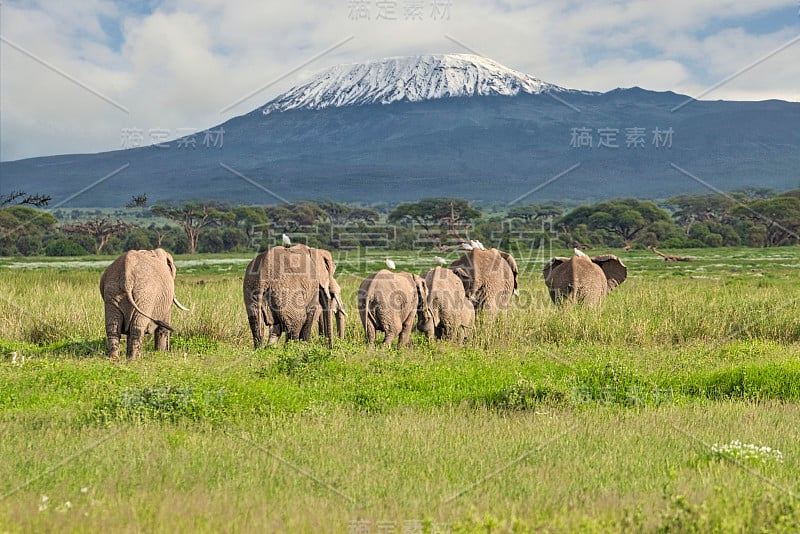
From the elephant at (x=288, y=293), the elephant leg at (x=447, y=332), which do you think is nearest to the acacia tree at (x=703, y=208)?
the elephant leg at (x=447, y=332)

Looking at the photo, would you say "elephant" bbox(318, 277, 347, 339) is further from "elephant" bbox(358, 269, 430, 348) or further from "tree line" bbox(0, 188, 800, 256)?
"tree line" bbox(0, 188, 800, 256)

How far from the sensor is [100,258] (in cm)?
4994

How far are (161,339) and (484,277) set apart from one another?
5.52 metres

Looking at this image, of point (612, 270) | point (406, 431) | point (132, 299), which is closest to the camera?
point (406, 431)

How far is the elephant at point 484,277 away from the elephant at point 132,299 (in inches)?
206

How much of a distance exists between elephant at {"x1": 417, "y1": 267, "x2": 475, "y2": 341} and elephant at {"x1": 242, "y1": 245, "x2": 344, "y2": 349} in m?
1.45

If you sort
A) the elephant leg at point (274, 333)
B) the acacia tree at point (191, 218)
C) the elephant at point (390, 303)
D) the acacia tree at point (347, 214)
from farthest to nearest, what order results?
the acacia tree at point (347, 214), the acacia tree at point (191, 218), the elephant leg at point (274, 333), the elephant at point (390, 303)

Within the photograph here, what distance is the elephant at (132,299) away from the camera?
11633 mm

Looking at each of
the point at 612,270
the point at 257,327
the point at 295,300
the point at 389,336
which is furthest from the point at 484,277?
the point at 612,270

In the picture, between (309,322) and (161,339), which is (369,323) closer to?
(309,322)

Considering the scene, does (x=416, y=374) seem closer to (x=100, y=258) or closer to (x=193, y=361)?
(x=193, y=361)

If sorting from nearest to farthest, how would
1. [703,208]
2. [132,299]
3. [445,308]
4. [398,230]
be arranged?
[132,299] < [445,308] < [398,230] < [703,208]

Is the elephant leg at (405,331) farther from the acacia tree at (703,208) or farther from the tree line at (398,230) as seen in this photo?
the acacia tree at (703,208)

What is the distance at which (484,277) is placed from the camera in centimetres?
1503
